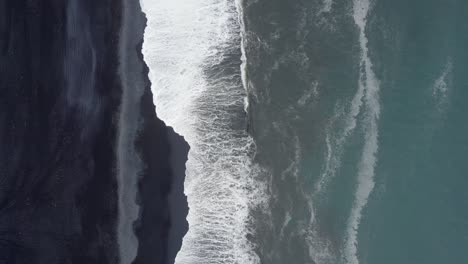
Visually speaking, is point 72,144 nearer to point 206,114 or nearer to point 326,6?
point 206,114

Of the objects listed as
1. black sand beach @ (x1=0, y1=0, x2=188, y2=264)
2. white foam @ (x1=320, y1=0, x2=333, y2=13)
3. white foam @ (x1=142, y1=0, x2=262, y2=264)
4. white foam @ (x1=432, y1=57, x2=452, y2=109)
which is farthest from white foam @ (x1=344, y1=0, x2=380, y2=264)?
black sand beach @ (x1=0, y1=0, x2=188, y2=264)

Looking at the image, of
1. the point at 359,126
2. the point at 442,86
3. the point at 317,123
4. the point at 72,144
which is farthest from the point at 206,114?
the point at 442,86

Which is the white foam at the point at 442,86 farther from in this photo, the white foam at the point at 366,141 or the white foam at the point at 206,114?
the white foam at the point at 206,114

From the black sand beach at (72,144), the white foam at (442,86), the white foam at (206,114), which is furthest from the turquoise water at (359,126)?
the black sand beach at (72,144)

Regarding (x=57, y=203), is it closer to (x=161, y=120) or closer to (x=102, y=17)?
(x=161, y=120)

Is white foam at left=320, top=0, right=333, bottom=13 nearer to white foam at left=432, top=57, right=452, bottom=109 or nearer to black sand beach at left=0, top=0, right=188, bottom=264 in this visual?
white foam at left=432, top=57, right=452, bottom=109

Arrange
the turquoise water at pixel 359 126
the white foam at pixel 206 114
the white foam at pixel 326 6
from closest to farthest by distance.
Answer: the white foam at pixel 206 114
the turquoise water at pixel 359 126
the white foam at pixel 326 6

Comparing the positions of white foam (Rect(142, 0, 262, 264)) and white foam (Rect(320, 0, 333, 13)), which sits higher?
white foam (Rect(320, 0, 333, 13))
